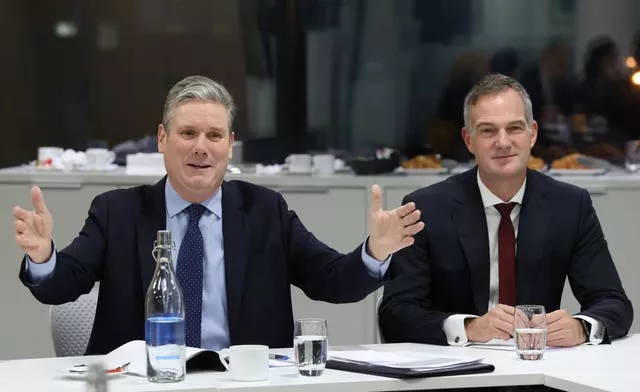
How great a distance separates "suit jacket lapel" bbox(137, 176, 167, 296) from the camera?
297 cm

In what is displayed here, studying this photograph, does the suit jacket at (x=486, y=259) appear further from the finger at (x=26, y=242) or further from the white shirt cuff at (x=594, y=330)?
the finger at (x=26, y=242)

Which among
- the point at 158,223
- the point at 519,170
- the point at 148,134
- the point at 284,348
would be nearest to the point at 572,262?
the point at 519,170

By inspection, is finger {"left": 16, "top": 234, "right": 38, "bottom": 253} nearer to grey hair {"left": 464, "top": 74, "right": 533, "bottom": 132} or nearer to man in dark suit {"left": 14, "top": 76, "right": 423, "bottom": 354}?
man in dark suit {"left": 14, "top": 76, "right": 423, "bottom": 354}

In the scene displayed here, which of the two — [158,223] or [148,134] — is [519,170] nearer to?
[158,223]

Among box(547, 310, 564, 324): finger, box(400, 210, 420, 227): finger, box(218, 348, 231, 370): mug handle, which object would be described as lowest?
box(218, 348, 231, 370): mug handle

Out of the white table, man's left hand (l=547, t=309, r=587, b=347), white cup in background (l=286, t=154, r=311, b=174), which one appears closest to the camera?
the white table

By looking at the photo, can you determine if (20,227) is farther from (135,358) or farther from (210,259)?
(210,259)

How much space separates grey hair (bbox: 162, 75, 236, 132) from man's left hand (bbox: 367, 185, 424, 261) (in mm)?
552

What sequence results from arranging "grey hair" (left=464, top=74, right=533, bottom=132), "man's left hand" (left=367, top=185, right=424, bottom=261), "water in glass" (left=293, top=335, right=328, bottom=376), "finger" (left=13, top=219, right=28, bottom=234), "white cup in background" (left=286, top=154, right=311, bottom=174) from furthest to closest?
"white cup in background" (left=286, top=154, right=311, bottom=174) → "grey hair" (left=464, top=74, right=533, bottom=132) → "man's left hand" (left=367, top=185, right=424, bottom=261) → "finger" (left=13, top=219, right=28, bottom=234) → "water in glass" (left=293, top=335, right=328, bottom=376)

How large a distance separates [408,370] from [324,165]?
9.52ft

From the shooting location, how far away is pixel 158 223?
119 inches

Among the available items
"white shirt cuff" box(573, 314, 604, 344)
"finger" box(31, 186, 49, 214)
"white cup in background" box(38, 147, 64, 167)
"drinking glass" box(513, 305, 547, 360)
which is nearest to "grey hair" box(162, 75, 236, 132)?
"finger" box(31, 186, 49, 214)

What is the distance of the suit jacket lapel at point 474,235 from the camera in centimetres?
320

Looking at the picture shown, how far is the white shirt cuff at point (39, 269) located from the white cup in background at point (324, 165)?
8.55ft
